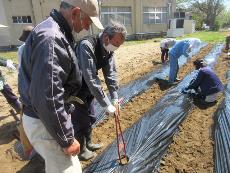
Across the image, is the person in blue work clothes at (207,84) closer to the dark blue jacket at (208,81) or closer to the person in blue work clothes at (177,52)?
the dark blue jacket at (208,81)

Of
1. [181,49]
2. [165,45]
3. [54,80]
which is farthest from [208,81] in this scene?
[54,80]

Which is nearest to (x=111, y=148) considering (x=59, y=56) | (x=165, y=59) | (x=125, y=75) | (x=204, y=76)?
(x=59, y=56)

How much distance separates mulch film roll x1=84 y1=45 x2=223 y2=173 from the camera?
344cm

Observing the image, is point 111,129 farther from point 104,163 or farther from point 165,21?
point 165,21

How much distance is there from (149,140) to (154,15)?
68.0 feet

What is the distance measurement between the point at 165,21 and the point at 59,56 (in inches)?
933

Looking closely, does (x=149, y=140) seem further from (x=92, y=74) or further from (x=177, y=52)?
(x=177, y=52)

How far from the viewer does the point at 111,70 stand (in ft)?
11.8

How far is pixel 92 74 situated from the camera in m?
3.14

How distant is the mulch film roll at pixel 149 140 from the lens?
3441 millimetres

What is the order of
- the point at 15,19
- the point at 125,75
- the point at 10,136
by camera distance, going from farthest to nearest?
the point at 15,19
the point at 125,75
the point at 10,136

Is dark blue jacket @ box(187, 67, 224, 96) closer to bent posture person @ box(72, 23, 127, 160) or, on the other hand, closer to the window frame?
bent posture person @ box(72, 23, 127, 160)

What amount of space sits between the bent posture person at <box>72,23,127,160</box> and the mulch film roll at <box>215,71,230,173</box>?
1.49m

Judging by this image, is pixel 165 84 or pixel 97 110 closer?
pixel 97 110
